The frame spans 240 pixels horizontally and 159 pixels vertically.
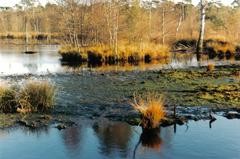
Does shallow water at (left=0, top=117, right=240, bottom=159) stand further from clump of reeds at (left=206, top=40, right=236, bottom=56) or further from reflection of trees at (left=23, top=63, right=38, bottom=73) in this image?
clump of reeds at (left=206, top=40, right=236, bottom=56)

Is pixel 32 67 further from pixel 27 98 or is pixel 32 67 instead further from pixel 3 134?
pixel 3 134

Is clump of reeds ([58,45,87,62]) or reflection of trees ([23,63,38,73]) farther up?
clump of reeds ([58,45,87,62])

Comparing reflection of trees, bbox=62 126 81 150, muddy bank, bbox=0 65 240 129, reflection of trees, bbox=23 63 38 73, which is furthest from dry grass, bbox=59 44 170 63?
reflection of trees, bbox=62 126 81 150

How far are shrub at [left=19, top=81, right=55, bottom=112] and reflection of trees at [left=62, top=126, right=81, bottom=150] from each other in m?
2.45

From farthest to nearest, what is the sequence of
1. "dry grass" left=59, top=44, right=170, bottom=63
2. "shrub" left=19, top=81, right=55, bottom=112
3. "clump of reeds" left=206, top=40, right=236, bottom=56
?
"clump of reeds" left=206, top=40, right=236, bottom=56 → "dry grass" left=59, top=44, right=170, bottom=63 → "shrub" left=19, top=81, right=55, bottom=112

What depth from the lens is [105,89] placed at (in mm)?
20922

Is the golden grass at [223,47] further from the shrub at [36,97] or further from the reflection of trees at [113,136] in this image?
the reflection of trees at [113,136]

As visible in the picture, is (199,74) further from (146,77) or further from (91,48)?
(91,48)

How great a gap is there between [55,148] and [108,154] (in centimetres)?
153

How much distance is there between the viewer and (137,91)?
19938 mm

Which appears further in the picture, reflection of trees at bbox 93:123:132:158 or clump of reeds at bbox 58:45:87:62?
clump of reeds at bbox 58:45:87:62

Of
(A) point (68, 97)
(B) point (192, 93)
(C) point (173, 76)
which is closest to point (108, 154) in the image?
(A) point (68, 97)

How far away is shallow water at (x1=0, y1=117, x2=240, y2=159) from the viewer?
1120 cm

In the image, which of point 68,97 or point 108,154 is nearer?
point 108,154
